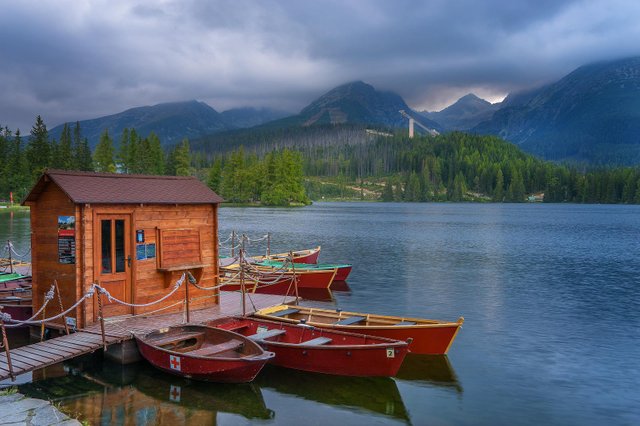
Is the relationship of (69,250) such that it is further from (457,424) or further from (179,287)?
(457,424)

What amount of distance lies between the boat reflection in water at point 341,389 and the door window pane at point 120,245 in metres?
6.02

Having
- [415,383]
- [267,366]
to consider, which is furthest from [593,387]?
[267,366]

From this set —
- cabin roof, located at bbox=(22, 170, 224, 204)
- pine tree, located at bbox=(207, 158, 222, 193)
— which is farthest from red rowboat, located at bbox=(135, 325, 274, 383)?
pine tree, located at bbox=(207, 158, 222, 193)

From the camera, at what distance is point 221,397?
48.3ft

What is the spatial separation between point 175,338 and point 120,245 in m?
3.84

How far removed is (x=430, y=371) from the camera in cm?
1773

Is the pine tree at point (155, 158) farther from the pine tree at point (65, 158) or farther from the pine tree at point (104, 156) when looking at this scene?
the pine tree at point (65, 158)

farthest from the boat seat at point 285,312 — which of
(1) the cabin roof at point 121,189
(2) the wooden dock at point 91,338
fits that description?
(1) the cabin roof at point 121,189

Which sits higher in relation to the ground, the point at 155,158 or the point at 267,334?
the point at 155,158

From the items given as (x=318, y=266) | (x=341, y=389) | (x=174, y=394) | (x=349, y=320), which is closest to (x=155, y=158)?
(x=318, y=266)

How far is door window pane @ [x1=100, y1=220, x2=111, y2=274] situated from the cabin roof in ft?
2.86

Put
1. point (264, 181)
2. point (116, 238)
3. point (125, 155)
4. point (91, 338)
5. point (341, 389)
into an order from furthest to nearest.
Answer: point (264, 181) → point (125, 155) → point (116, 238) → point (91, 338) → point (341, 389)

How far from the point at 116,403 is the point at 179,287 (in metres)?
5.97

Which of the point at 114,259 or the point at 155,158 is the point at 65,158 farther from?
the point at 114,259
